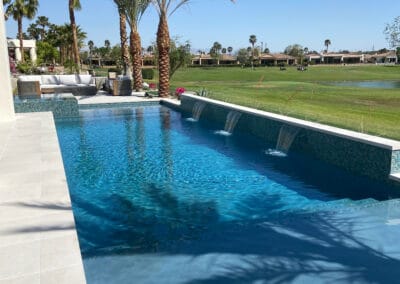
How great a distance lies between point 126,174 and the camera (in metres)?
8.09

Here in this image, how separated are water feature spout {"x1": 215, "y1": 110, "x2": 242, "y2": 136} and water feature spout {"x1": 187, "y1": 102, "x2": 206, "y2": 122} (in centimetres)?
220

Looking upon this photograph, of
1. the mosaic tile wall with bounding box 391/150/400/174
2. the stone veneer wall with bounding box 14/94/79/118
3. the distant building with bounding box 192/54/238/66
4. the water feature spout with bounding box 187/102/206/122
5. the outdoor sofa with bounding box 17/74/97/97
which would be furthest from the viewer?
the distant building with bounding box 192/54/238/66

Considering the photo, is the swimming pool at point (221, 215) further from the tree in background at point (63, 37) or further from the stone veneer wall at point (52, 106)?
the tree in background at point (63, 37)

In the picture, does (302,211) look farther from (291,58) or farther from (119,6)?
(291,58)

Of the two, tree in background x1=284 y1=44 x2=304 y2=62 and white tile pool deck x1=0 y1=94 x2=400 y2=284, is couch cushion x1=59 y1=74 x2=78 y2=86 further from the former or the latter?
tree in background x1=284 y1=44 x2=304 y2=62

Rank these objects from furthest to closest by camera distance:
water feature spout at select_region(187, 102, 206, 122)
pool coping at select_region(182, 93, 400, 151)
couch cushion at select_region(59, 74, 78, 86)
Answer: couch cushion at select_region(59, 74, 78, 86)
water feature spout at select_region(187, 102, 206, 122)
pool coping at select_region(182, 93, 400, 151)

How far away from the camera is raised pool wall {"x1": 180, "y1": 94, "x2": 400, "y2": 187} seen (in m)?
6.88

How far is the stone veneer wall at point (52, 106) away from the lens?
48.2ft

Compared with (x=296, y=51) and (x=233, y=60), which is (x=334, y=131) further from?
(x=296, y=51)

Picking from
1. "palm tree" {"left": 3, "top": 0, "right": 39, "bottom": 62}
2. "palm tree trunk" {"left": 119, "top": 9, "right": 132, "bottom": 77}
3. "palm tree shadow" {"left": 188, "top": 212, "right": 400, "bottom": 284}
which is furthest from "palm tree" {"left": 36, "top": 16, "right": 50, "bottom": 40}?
"palm tree shadow" {"left": 188, "top": 212, "right": 400, "bottom": 284}

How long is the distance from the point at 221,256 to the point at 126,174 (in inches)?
163

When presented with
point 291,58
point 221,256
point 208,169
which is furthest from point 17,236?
point 291,58

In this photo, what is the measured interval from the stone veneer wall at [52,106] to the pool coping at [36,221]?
694 cm

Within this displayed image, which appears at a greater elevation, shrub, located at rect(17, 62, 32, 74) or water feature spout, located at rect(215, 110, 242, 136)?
shrub, located at rect(17, 62, 32, 74)
